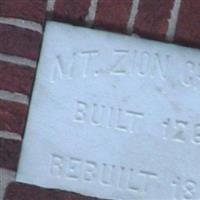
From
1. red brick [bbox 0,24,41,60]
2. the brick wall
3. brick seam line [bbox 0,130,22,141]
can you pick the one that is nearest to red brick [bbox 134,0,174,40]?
the brick wall

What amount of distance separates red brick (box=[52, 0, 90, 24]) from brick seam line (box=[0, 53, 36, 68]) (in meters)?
0.11

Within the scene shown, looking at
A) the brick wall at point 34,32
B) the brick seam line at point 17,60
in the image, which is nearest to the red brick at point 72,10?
the brick wall at point 34,32

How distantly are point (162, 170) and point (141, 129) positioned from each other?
0.10 metres

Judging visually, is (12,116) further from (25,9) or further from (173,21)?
(173,21)

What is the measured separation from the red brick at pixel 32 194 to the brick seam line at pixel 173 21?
1.25 ft

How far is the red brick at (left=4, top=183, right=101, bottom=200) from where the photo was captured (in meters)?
1.63

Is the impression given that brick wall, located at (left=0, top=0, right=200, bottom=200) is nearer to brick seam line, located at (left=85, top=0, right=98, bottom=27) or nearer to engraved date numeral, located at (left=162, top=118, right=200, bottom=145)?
brick seam line, located at (left=85, top=0, right=98, bottom=27)

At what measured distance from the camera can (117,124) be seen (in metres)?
1.64

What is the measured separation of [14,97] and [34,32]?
0.14 meters

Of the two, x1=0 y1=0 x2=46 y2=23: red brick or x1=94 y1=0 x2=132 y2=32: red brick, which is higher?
x1=94 y1=0 x2=132 y2=32: red brick

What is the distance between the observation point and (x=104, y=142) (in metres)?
1.64

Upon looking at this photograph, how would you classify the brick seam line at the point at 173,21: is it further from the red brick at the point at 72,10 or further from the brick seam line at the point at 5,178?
the brick seam line at the point at 5,178

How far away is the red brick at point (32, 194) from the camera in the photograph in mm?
1633

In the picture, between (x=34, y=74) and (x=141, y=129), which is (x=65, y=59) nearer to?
(x=34, y=74)
